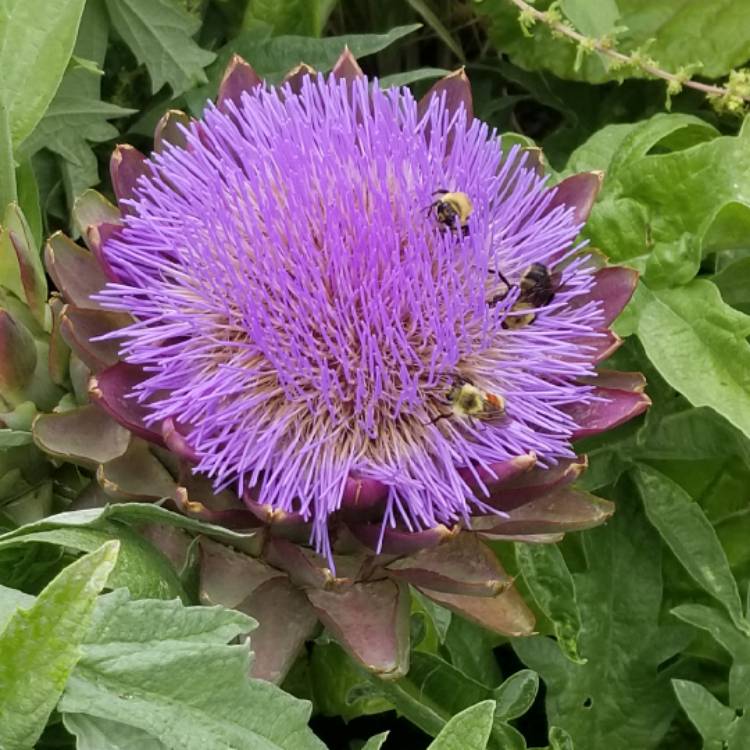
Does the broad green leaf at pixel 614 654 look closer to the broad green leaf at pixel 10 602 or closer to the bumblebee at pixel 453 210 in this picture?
the bumblebee at pixel 453 210

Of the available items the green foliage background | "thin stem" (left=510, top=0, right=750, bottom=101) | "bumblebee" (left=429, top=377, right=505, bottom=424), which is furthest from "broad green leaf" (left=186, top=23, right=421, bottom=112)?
"bumblebee" (left=429, top=377, right=505, bottom=424)

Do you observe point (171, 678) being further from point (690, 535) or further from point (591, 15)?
point (591, 15)

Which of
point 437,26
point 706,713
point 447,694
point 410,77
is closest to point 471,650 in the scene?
point 447,694

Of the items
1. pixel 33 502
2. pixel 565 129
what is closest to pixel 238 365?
pixel 33 502

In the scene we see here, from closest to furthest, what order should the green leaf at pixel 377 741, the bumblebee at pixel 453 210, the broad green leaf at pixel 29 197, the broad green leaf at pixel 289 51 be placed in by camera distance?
the green leaf at pixel 377 741 < the bumblebee at pixel 453 210 < the broad green leaf at pixel 29 197 < the broad green leaf at pixel 289 51

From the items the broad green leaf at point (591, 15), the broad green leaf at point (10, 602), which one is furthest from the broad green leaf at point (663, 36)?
the broad green leaf at point (10, 602)

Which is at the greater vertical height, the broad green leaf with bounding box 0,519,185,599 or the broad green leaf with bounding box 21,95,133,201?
the broad green leaf with bounding box 21,95,133,201

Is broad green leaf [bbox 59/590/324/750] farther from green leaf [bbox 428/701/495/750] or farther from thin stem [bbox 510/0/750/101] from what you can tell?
thin stem [bbox 510/0/750/101]
